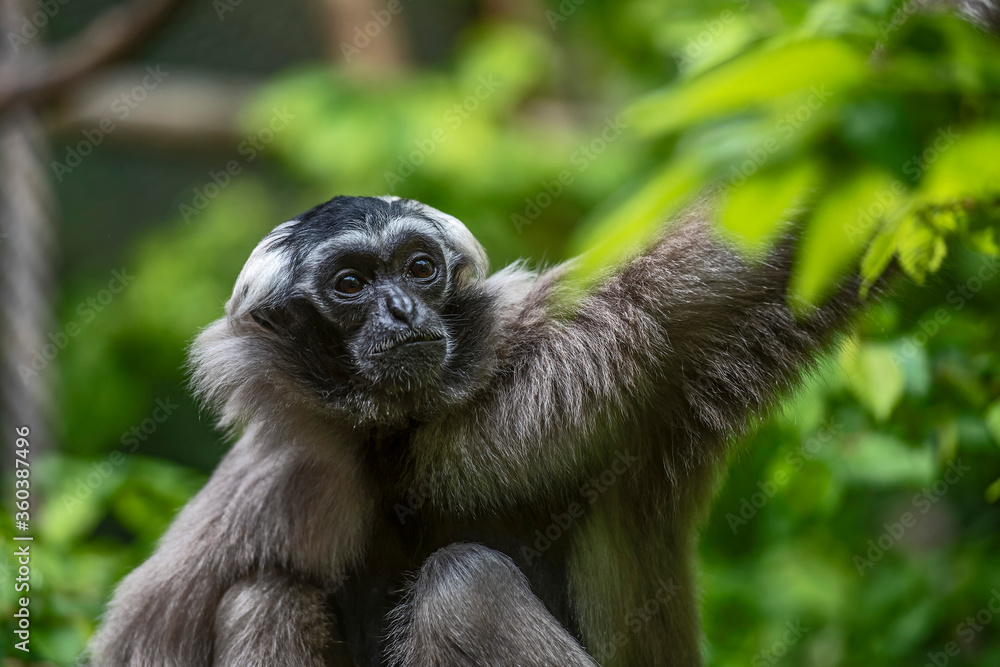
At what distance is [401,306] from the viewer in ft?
14.2

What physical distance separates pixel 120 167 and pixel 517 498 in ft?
35.3

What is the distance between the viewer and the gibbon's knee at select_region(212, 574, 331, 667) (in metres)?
4.30

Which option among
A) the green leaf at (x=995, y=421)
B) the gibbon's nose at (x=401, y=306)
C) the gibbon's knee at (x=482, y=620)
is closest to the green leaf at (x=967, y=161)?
the green leaf at (x=995, y=421)

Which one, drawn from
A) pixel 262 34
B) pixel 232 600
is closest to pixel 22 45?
pixel 262 34

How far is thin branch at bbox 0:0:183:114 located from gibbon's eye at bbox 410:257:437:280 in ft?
16.8

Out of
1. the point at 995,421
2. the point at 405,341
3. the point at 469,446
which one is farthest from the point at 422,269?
the point at 995,421

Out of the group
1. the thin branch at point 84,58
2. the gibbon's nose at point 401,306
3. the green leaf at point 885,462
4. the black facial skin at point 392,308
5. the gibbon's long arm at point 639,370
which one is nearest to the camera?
the gibbon's long arm at point 639,370

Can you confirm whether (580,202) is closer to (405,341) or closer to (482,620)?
(405,341)

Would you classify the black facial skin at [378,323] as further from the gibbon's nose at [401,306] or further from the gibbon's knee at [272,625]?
the gibbon's knee at [272,625]

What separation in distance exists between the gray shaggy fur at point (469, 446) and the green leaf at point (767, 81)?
2069 mm

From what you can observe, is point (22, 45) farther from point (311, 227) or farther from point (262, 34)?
point (311, 227)

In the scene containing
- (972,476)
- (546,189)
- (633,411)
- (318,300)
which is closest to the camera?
(633,411)

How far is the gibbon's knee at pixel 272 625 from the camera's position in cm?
Result: 430

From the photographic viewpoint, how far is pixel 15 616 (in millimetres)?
4555
